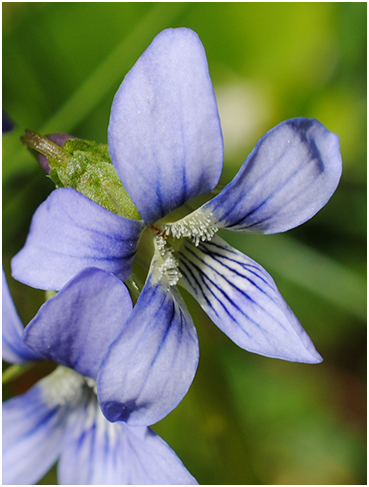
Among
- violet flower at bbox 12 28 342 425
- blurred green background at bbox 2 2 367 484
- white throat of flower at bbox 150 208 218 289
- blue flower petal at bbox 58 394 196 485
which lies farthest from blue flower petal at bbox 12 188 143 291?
blurred green background at bbox 2 2 367 484

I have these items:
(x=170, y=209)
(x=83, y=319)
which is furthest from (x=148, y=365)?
(x=170, y=209)

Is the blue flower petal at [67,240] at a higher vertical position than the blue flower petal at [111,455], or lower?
higher

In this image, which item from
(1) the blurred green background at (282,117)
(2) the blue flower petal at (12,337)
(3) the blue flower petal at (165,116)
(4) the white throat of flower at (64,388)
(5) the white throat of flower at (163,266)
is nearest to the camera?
(3) the blue flower petal at (165,116)

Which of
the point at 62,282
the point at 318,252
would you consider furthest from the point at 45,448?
the point at 318,252

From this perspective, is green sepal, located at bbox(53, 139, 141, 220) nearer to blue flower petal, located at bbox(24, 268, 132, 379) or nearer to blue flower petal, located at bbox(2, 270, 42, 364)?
blue flower petal, located at bbox(24, 268, 132, 379)

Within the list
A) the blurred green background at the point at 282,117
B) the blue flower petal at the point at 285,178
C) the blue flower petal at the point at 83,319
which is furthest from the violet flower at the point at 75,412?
the blurred green background at the point at 282,117

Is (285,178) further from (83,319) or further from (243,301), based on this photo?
(83,319)

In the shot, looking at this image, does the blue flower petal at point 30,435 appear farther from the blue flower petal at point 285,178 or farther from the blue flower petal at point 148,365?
the blue flower petal at point 285,178
